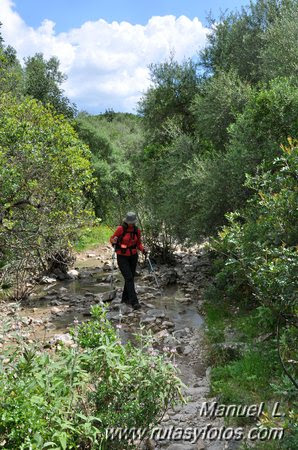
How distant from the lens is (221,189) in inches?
561

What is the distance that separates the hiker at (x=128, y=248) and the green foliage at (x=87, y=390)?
783 cm

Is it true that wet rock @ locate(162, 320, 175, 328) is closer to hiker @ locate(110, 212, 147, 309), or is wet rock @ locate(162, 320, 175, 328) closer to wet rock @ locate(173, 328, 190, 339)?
wet rock @ locate(173, 328, 190, 339)

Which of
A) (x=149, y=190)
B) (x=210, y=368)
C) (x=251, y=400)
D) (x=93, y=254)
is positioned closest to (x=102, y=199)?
(x=93, y=254)

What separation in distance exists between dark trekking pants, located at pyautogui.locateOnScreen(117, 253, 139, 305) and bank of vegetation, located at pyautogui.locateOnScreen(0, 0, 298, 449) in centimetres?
194


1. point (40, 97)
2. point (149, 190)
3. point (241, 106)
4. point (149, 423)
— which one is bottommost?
point (149, 423)

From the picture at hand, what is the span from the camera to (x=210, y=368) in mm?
8438

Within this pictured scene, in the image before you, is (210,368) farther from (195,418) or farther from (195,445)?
(195,445)

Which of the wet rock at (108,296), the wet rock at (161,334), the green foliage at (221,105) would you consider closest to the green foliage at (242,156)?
the green foliage at (221,105)

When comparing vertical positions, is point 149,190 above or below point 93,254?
above

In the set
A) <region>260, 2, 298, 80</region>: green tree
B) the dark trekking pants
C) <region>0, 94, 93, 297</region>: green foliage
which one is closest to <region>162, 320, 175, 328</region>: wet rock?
the dark trekking pants

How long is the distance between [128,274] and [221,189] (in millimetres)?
3920

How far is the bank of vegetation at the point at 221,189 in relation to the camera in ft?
19.1

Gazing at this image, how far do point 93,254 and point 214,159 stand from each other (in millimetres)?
11982

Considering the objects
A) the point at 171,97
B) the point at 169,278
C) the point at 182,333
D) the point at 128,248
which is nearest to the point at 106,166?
the point at 171,97
